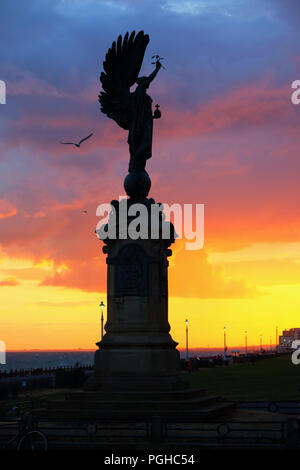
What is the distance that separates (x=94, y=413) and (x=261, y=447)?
6862mm

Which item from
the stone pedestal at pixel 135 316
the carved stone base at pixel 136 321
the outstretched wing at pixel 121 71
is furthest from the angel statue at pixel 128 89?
the carved stone base at pixel 136 321

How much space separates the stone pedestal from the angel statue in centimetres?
236

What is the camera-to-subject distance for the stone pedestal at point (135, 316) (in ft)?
81.7

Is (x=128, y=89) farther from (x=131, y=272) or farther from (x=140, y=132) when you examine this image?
(x=131, y=272)

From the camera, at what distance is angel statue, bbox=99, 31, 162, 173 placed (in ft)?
90.7

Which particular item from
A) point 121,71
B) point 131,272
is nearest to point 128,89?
point 121,71

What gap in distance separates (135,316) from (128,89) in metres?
9.26

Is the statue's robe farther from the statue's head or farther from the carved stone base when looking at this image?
the carved stone base

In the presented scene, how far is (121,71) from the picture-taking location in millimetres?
28562

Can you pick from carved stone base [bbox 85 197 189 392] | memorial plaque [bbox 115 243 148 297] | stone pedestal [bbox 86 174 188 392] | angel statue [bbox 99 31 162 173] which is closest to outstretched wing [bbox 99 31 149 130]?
angel statue [bbox 99 31 162 173]

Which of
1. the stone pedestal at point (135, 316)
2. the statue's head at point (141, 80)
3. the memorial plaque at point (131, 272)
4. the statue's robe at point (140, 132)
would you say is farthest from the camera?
the statue's head at point (141, 80)

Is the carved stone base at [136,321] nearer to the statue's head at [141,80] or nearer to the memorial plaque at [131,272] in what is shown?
the memorial plaque at [131,272]

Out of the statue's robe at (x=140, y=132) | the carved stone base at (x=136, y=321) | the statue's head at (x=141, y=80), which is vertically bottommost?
the carved stone base at (x=136, y=321)
